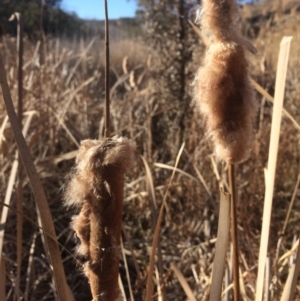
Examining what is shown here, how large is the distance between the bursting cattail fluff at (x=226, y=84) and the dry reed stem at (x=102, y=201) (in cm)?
9

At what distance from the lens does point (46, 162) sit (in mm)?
1758

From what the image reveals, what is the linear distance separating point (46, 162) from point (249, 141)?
1387 millimetres

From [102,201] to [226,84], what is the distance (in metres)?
0.15

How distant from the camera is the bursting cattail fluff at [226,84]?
0.42 metres

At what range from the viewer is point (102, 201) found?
364mm

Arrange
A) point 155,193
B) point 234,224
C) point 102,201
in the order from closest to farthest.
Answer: point 102,201, point 234,224, point 155,193

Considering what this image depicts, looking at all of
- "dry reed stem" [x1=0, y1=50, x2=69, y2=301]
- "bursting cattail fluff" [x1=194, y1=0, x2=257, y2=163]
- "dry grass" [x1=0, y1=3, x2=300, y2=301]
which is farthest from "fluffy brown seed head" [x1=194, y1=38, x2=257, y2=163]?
"dry grass" [x1=0, y1=3, x2=300, y2=301]

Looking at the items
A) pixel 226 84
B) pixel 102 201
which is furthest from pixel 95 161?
pixel 226 84

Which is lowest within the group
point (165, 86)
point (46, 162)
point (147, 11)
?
point (46, 162)

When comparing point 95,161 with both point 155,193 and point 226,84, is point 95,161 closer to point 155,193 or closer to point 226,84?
point 226,84

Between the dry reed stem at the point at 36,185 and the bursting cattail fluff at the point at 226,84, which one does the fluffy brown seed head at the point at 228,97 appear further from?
the dry reed stem at the point at 36,185

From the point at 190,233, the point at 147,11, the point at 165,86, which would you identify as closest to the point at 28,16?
the point at 147,11

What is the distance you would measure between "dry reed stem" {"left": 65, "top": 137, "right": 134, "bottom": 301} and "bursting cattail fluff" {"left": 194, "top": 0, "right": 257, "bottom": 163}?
0.30ft

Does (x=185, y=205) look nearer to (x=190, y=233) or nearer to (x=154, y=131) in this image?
(x=190, y=233)
